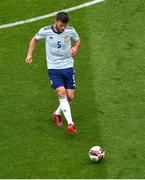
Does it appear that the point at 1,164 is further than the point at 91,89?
No

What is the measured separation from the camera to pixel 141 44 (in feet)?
57.0

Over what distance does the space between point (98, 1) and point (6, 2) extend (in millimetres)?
2479

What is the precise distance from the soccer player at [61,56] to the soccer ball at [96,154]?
92cm

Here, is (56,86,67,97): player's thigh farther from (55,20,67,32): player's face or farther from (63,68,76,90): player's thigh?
(55,20,67,32): player's face

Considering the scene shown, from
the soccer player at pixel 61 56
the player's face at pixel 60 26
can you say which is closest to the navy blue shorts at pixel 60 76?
the soccer player at pixel 61 56

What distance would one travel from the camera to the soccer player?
14.3 meters

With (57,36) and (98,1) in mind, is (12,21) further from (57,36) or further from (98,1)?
(57,36)

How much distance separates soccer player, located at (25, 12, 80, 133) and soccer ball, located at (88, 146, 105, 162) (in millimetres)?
917

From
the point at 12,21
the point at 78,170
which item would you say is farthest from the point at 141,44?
the point at 78,170

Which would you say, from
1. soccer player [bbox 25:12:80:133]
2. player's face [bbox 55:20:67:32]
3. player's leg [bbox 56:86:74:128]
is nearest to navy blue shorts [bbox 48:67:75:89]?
soccer player [bbox 25:12:80:133]

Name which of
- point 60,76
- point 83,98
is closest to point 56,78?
point 60,76

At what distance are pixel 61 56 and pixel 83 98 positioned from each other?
1543 mm

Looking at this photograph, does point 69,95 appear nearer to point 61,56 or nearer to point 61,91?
point 61,91

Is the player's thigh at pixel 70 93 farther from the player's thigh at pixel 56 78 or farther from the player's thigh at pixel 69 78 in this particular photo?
the player's thigh at pixel 56 78
